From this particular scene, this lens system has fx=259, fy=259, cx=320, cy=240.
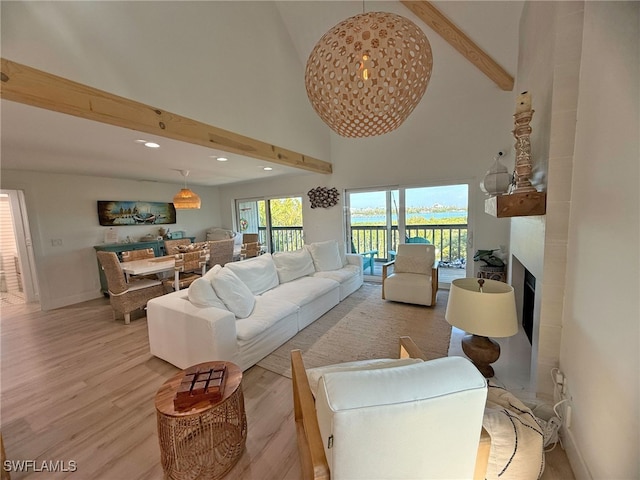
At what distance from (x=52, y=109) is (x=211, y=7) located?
1.95 meters

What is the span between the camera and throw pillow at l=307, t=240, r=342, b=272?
13.8 feet

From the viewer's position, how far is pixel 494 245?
156 inches

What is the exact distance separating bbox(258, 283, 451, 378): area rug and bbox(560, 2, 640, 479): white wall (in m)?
1.33

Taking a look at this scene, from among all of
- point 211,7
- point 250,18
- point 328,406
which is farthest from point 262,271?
point 250,18

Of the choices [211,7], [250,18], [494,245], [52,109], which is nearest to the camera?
[52,109]

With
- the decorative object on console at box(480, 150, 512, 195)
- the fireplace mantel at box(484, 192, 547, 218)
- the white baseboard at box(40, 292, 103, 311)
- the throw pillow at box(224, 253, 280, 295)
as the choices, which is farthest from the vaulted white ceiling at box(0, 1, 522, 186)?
the fireplace mantel at box(484, 192, 547, 218)

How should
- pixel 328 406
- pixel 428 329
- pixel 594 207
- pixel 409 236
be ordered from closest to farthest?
pixel 328 406 < pixel 594 207 < pixel 428 329 < pixel 409 236

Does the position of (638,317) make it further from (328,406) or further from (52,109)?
(52,109)

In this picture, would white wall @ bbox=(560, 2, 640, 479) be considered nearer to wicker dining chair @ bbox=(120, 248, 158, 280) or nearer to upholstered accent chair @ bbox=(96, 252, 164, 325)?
upholstered accent chair @ bbox=(96, 252, 164, 325)

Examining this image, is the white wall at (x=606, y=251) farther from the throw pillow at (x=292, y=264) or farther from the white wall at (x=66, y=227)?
the white wall at (x=66, y=227)

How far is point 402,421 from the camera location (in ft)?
2.52

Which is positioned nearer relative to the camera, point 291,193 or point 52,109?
point 52,109

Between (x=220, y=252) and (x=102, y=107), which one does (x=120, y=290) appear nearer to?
(x=220, y=252)

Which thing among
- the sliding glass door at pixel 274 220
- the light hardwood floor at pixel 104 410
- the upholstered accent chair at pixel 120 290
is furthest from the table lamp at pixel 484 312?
the sliding glass door at pixel 274 220
